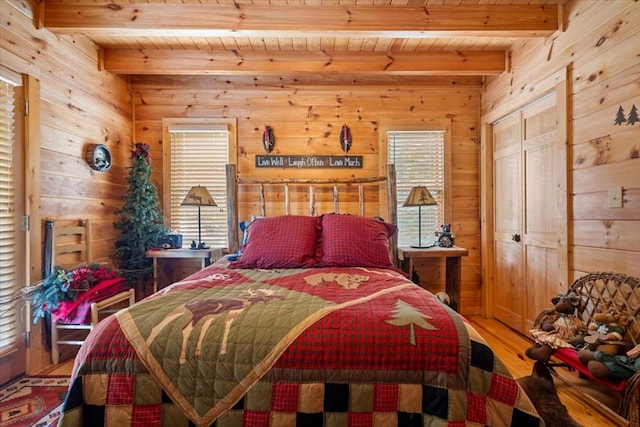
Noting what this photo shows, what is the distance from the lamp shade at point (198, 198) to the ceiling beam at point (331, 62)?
1.12 metres

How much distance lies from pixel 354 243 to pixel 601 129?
1.71m

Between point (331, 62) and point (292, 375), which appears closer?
point (292, 375)

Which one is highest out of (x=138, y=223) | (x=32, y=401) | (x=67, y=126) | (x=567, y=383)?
(x=67, y=126)

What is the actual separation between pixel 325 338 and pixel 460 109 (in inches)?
122

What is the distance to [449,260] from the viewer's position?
3.01 meters

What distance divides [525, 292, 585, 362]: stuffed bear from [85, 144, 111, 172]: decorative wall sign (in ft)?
11.4

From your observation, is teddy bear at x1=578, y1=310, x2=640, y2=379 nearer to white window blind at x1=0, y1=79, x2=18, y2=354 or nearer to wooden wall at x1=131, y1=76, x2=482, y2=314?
wooden wall at x1=131, y1=76, x2=482, y2=314

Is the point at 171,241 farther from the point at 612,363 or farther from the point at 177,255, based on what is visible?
the point at 612,363

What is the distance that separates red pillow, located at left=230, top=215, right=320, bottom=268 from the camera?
2230 millimetres

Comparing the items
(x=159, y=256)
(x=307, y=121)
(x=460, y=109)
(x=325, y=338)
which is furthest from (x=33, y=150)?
(x=460, y=109)

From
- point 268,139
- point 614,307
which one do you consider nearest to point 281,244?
point 268,139

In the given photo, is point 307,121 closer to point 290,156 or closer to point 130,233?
point 290,156

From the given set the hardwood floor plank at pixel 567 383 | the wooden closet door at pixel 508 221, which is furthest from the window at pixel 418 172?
the hardwood floor plank at pixel 567 383

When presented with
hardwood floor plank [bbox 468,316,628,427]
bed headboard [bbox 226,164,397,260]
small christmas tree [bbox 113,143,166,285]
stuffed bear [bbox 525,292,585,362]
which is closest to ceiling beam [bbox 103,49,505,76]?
small christmas tree [bbox 113,143,166,285]
